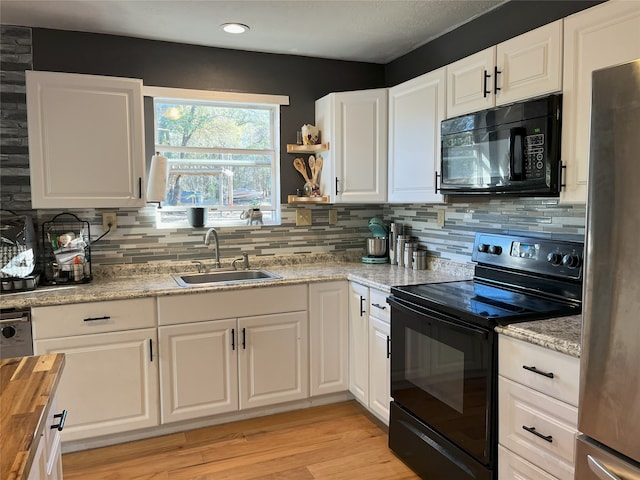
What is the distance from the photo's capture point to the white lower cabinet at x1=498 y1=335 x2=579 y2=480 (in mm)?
1559

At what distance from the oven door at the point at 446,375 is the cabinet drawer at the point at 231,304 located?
686 millimetres

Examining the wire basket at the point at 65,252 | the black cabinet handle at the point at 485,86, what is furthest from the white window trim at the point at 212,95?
the black cabinet handle at the point at 485,86

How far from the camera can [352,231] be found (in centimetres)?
368

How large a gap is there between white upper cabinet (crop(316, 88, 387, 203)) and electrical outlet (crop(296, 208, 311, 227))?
340 mm

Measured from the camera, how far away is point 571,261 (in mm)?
2096

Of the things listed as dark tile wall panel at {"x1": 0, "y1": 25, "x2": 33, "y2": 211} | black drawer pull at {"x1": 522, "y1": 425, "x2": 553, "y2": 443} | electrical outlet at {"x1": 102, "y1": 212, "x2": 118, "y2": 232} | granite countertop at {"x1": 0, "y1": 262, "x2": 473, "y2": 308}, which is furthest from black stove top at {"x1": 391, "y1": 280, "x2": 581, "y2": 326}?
dark tile wall panel at {"x1": 0, "y1": 25, "x2": 33, "y2": 211}

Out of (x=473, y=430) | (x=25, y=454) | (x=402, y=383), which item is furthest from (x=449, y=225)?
(x=25, y=454)

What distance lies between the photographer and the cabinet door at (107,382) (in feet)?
8.08

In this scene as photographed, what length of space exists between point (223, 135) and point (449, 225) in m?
1.64

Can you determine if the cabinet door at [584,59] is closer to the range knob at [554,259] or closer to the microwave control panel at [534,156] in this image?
the microwave control panel at [534,156]

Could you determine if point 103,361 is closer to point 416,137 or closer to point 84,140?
point 84,140

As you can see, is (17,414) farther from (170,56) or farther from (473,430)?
(170,56)

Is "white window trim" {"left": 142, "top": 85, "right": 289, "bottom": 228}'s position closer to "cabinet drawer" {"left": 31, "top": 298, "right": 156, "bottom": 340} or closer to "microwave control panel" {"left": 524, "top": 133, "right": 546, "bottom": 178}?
"cabinet drawer" {"left": 31, "top": 298, "right": 156, "bottom": 340}

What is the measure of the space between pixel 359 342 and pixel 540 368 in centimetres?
138
